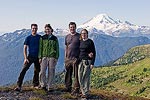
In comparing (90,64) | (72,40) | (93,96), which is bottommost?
(93,96)

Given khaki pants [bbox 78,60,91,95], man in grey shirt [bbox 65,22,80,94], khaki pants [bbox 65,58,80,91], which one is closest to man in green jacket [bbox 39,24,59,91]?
man in grey shirt [bbox 65,22,80,94]

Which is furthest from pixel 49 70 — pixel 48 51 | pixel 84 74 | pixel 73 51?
pixel 84 74

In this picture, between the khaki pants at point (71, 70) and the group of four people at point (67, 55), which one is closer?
the group of four people at point (67, 55)

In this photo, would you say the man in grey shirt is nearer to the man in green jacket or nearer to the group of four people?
the group of four people

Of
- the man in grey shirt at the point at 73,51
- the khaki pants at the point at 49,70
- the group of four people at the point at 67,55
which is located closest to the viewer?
the group of four people at the point at 67,55

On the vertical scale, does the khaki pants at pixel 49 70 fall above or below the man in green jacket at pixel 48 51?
below

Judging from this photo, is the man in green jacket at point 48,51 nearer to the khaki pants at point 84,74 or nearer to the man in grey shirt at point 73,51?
the man in grey shirt at point 73,51

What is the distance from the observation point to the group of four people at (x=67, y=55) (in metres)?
22.4

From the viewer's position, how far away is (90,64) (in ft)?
73.9

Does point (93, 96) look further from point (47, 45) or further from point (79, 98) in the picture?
point (47, 45)

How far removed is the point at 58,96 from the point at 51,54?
2820mm

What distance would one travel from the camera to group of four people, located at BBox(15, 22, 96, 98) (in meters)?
22.4

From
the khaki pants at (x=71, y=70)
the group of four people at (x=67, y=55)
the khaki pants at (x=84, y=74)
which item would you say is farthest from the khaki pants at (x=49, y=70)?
the khaki pants at (x=84, y=74)

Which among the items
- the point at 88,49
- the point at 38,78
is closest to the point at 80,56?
the point at 88,49
